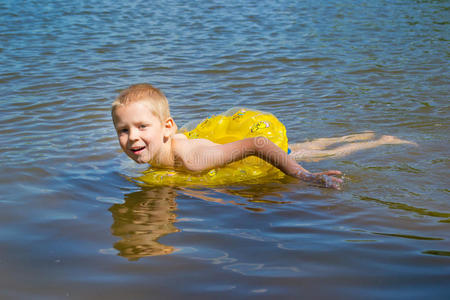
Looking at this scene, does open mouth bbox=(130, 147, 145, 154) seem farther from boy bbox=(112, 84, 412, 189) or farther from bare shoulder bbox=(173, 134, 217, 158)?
bare shoulder bbox=(173, 134, 217, 158)

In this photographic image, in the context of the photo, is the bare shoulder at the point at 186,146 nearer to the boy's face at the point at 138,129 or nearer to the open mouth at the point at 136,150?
the boy's face at the point at 138,129

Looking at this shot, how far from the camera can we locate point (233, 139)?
14.3 ft

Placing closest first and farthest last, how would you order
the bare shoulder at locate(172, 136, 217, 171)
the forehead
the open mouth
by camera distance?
the forehead → the open mouth → the bare shoulder at locate(172, 136, 217, 171)

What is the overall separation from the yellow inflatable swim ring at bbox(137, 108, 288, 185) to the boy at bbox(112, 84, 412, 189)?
0.10 m

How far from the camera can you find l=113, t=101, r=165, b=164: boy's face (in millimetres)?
3436

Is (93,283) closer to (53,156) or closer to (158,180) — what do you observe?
(158,180)

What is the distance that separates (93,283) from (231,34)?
1032cm

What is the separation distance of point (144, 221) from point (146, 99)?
92 cm

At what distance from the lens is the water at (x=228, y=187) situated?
7.39ft

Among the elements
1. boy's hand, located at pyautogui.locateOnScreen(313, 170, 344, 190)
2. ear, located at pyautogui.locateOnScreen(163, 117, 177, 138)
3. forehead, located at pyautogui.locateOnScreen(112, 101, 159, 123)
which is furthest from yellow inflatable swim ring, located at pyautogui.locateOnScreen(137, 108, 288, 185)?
forehead, located at pyautogui.locateOnScreen(112, 101, 159, 123)

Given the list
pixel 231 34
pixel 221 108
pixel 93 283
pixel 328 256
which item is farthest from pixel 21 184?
pixel 231 34

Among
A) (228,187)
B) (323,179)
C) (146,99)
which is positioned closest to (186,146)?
(228,187)

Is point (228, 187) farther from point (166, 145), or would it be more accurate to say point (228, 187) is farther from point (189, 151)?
point (166, 145)

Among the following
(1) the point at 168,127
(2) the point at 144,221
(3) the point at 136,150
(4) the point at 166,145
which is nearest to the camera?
(2) the point at 144,221
